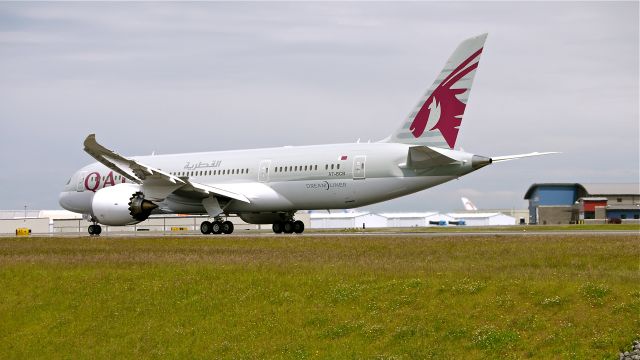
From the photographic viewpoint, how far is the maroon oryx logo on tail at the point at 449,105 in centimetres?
4359

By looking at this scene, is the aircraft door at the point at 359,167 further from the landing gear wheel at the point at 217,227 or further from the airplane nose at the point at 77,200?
the airplane nose at the point at 77,200

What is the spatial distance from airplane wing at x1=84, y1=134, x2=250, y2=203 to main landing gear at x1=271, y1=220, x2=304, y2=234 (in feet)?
11.7

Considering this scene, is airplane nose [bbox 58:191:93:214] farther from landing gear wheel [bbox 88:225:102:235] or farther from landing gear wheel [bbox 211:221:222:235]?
landing gear wheel [bbox 211:221:222:235]

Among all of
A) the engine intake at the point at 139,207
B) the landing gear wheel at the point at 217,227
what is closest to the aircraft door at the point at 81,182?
the engine intake at the point at 139,207

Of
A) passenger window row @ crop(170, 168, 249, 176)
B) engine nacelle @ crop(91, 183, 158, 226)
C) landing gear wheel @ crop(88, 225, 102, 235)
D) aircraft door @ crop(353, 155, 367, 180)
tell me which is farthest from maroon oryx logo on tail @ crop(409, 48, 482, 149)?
landing gear wheel @ crop(88, 225, 102, 235)

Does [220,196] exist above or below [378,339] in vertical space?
above

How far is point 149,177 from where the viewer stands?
48.7 metres

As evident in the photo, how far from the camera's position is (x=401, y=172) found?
44281mm

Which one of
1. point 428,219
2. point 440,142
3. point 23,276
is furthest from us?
point 428,219

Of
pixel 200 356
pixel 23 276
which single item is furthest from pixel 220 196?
pixel 200 356

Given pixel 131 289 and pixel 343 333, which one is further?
pixel 131 289

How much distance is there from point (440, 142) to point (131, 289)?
69.3 ft

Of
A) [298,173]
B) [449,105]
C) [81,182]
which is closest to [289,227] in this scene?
[298,173]

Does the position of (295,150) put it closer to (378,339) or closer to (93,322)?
(93,322)
